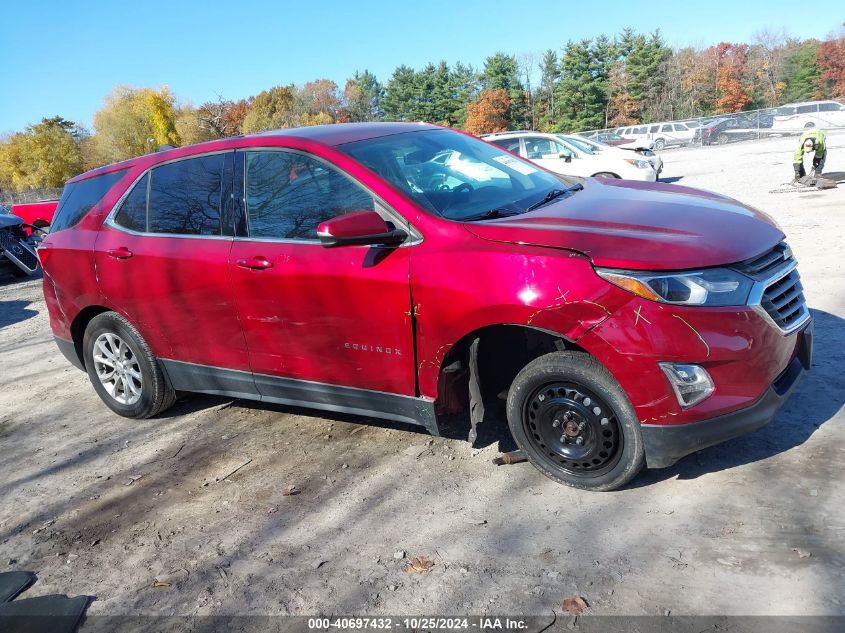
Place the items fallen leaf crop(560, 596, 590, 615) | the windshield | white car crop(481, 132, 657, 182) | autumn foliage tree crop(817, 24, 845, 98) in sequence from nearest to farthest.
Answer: fallen leaf crop(560, 596, 590, 615) → the windshield → white car crop(481, 132, 657, 182) → autumn foliage tree crop(817, 24, 845, 98)

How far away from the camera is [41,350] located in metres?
7.67

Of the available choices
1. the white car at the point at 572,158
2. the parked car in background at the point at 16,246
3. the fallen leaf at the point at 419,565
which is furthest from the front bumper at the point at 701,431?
the parked car in background at the point at 16,246

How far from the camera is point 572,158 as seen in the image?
1566cm

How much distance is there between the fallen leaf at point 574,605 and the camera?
8.43 ft

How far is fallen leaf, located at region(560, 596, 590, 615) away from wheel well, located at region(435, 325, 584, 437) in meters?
1.16

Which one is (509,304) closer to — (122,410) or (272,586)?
(272,586)

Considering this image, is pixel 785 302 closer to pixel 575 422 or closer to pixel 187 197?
pixel 575 422

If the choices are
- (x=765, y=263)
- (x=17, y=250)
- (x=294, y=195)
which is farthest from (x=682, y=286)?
A: (x=17, y=250)

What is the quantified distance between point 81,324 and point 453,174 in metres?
3.21

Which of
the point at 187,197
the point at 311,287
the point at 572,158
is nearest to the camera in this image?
the point at 311,287

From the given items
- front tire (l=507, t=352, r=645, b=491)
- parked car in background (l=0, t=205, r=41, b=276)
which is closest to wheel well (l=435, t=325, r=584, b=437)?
front tire (l=507, t=352, r=645, b=491)

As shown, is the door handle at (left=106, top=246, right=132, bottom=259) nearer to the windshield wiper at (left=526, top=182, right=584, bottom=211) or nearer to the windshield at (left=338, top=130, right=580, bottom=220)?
the windshield at (left=338, top=130, right=580, bottom=220)

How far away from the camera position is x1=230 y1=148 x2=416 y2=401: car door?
3543 mm

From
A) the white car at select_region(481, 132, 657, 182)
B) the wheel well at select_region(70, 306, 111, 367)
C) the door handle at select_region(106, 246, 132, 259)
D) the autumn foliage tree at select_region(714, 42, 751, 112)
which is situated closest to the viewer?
the door handle at select_region(106, 246, 132, 259)
